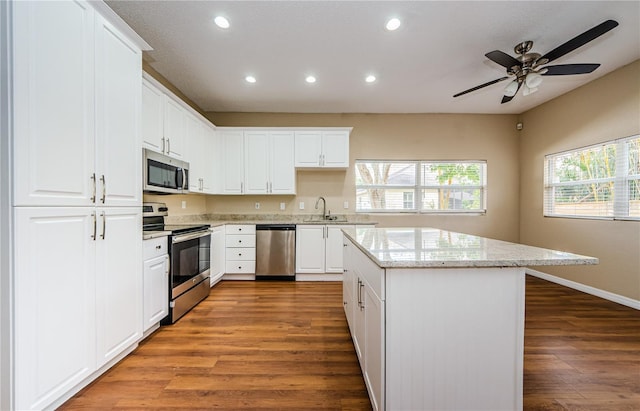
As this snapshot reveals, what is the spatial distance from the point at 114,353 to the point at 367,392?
5.65 feet

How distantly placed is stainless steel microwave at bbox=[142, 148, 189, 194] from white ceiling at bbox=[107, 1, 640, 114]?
1.16 meters

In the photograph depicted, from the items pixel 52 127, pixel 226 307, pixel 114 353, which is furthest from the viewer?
pixel 226 307

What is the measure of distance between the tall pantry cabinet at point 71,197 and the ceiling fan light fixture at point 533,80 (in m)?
3.47

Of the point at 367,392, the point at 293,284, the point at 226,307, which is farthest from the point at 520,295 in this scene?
the point at 293,284

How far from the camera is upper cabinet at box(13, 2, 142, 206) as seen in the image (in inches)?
51.7

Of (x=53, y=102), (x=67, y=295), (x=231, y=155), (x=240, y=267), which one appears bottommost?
(x=240, y=267)

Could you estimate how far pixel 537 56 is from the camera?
8.05ft

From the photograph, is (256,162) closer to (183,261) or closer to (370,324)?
(183,261)

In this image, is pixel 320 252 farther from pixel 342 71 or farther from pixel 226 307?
pixel 342 71

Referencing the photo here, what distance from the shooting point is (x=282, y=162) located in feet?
14.3

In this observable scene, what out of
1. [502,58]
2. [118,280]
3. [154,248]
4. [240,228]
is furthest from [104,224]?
[502,58]

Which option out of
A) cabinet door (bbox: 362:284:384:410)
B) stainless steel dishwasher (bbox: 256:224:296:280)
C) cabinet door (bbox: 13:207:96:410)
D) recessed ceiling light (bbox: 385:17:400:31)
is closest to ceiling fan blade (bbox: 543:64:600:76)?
recessed ceiling light (bbox: 385:17:400:31)

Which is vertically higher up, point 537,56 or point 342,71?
point 342,71

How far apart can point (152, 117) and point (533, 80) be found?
3686 millimetres
